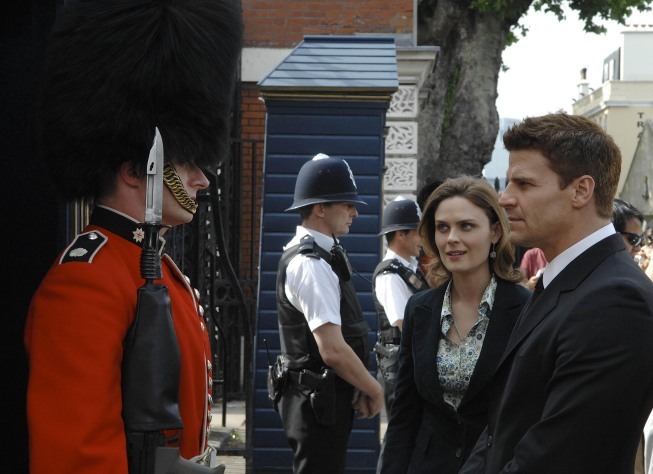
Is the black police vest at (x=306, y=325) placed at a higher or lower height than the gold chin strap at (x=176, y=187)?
lower

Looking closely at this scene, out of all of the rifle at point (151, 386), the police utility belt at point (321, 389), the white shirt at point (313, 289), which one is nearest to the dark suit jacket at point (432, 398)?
the white shirt at point (313, 289)

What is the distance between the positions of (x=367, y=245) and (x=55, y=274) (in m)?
4.46

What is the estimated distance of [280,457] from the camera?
6.73 meters

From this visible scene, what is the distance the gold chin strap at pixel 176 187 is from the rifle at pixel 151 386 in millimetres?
360

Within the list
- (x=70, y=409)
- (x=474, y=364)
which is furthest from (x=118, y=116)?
(x=474, y=364)

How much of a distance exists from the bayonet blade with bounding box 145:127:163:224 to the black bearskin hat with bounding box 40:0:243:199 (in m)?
0.24

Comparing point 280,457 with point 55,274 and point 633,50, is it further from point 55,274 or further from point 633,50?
point 633,50

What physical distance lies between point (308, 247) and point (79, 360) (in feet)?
9.41

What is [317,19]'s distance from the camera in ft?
41.9

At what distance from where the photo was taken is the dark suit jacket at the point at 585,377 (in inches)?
99.1

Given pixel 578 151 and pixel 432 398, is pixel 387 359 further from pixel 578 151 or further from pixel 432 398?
pixel 578 151

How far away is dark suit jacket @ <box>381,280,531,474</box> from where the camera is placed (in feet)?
12.4

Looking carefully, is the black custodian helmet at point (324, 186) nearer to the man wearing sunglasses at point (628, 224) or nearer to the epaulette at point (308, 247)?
the epaulette at point (308, 247)

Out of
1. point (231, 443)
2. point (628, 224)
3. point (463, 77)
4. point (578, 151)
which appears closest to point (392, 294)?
point (628, 224)
